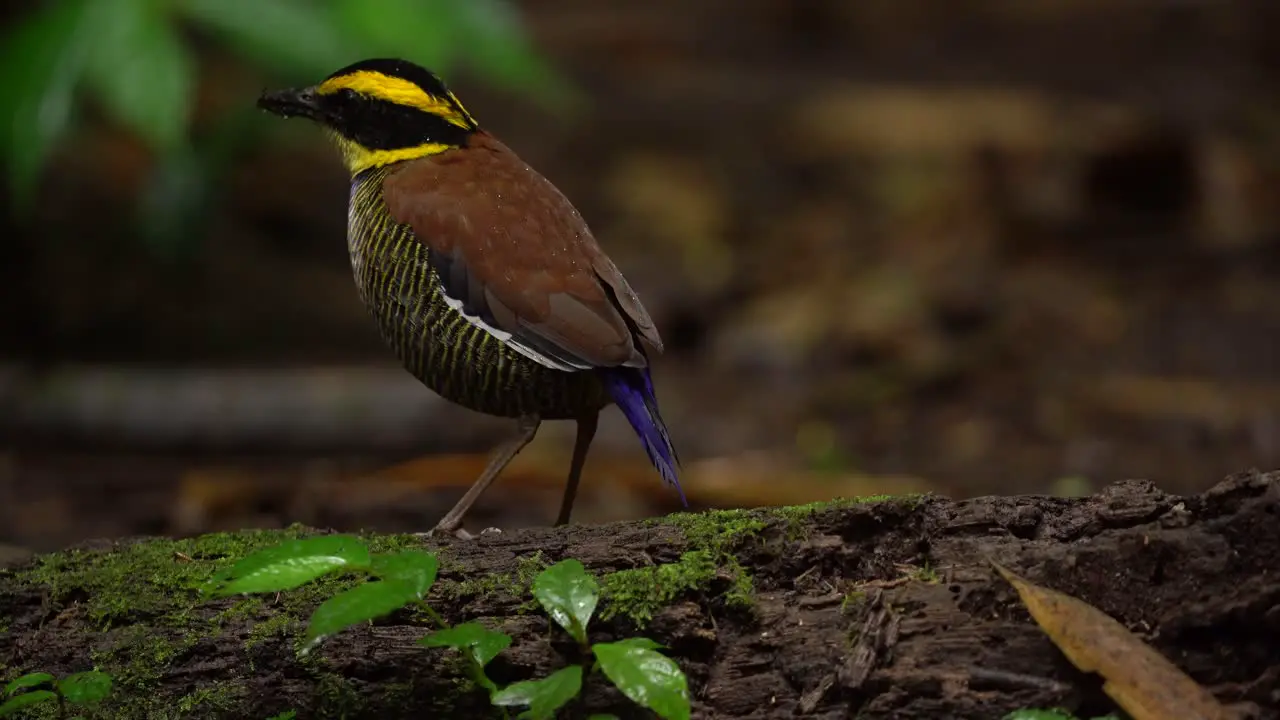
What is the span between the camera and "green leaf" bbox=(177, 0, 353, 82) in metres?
6.23

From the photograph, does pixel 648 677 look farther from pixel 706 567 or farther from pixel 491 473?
pixel 491 473

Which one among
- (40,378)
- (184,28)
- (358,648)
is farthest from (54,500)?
(358,648)

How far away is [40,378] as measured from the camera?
745 cm

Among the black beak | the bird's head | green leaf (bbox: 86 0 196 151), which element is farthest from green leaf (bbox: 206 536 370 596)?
green leaf (bbox: 86 0 196 151)

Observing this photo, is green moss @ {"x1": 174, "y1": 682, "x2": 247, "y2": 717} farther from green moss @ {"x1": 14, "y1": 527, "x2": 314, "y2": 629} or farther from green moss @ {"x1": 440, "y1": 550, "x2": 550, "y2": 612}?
green moss @ {"x1": 440, "y1": 550, "x2": 550, "y2": 612}

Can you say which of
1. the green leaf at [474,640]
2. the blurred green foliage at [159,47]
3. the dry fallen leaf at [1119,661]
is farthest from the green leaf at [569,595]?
the blurred green foliage at [159,47]

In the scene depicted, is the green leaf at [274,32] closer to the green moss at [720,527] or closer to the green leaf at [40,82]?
the green leaf at [40,82]

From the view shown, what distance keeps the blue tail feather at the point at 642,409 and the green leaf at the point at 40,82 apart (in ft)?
11.4

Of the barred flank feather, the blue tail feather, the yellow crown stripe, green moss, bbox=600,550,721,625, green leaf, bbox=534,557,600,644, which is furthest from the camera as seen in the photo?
the yellow crown stripe

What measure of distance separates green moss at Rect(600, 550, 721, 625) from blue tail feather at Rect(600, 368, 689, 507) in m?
0.61

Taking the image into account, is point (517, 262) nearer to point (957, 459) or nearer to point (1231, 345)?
point (957, 459)

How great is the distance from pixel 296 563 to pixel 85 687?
0.60 m

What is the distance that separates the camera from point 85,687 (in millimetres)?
2971

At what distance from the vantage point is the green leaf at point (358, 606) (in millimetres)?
2596
